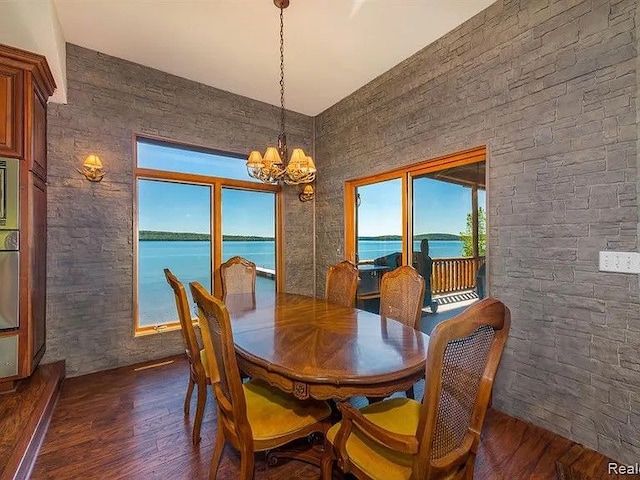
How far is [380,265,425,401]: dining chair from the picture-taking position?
229 cm

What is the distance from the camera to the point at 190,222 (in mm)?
3809

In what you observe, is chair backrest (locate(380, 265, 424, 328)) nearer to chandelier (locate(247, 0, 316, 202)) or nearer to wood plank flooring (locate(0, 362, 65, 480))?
chandelier (locate(247, 0, 316, 202))

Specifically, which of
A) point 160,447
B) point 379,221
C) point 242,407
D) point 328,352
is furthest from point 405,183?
point 160,447

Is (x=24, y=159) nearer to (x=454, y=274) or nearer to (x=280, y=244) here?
(x=280, y=244)

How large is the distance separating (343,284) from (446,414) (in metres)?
1.82

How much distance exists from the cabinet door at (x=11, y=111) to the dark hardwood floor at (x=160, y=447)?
1.99 meters

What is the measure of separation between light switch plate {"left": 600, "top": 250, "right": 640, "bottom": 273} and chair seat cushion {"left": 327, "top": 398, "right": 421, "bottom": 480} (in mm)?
1463

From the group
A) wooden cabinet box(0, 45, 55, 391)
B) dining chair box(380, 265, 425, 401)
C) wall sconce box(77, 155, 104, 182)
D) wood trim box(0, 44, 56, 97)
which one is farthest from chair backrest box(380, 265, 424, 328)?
wood trim box(0, 44, 56, 97)

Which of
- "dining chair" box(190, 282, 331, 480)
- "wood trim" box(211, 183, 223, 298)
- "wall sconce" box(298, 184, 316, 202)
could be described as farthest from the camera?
"wall sconce" box(298, 184, 316, 202)

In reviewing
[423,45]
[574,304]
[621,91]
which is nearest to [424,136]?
[423,45]

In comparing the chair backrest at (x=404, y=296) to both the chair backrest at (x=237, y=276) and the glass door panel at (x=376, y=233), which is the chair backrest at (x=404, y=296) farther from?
the chair backrest at (x=237, y=276)

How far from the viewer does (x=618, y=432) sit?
188 cm

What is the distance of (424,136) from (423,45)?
85 centimetres

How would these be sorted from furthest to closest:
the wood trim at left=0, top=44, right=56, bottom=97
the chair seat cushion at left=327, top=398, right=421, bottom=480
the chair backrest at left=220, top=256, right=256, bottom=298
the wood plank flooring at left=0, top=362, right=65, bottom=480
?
1. the chair backrest at left=220, top=256, right=256, bottom=298
2. the wood trim at left=0, top=44, right=56, bottom=97
3. the wood plank flooring at left=0, top=362, right=65, bottom=480
4. the chair seat cushion at left=327, top=398, right=421, bottom=480
